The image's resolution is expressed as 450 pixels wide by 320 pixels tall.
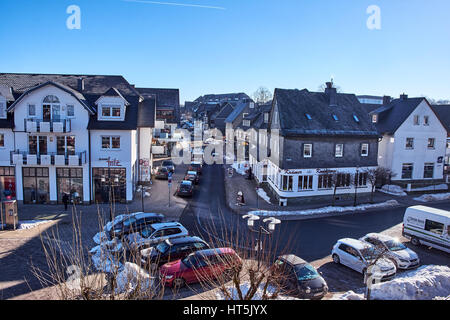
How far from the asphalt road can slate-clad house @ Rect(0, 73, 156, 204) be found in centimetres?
665

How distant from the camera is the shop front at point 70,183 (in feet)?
90.2

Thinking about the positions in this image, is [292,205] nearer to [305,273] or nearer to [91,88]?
[305,273]

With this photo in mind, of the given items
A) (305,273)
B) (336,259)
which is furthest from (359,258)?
(305,273)

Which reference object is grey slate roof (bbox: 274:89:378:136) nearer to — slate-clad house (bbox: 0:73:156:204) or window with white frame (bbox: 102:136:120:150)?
slate-clad house (bbox: 0:73:156:204)

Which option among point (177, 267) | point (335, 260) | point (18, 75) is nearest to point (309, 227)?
point (335, 260)

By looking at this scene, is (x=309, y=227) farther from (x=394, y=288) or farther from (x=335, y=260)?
(x=394, y=288)

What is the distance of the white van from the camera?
61.5 feet

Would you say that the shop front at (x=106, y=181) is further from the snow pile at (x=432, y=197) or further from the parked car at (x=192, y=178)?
the snow pile at (x=432, y=197)

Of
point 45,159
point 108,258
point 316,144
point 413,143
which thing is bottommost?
point 108,258

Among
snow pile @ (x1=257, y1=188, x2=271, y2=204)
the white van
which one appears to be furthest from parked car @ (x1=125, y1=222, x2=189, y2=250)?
the white van

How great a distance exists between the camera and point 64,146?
2747 centimetres

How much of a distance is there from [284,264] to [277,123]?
18564mm

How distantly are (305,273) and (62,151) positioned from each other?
2174cm

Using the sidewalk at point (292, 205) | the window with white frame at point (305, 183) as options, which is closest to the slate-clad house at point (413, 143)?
the sidewalk at point (292, 205)
